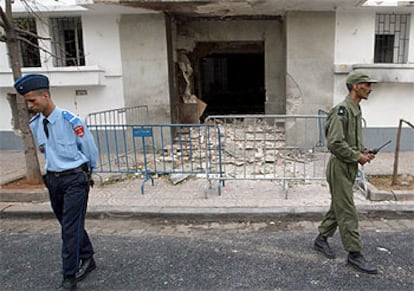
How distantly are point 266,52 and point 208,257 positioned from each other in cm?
608

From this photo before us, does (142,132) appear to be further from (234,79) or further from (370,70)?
(234,79)

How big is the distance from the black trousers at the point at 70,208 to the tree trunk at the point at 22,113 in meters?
3.13

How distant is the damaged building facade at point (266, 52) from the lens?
7.36 m

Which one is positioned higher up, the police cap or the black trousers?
the police cap

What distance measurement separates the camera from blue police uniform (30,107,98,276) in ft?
9.50

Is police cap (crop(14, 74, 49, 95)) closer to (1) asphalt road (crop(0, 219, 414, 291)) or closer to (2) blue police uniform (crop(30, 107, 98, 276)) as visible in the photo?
(2) blue police uniform (crop(30, 107, 98, 276))

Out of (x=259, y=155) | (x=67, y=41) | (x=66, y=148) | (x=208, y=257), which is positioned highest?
(x=67, y=41)

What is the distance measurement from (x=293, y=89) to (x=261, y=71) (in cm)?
1055

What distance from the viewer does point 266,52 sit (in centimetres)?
829

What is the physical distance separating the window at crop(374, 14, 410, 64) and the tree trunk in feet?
24.4

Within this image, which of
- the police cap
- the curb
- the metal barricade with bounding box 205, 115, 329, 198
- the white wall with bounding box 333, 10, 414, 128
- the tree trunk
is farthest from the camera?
the white wall with bounding box 333, 10, 414, 128

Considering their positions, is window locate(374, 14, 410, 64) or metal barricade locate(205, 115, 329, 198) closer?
metal barricade locate(205, 115, 329, 198)

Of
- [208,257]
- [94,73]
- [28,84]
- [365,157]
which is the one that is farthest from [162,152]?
[365,157]

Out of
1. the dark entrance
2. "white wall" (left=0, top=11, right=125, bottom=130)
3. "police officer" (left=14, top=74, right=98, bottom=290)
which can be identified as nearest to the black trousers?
"police officer" (left=14, top=74, right=98, bottom=290)
